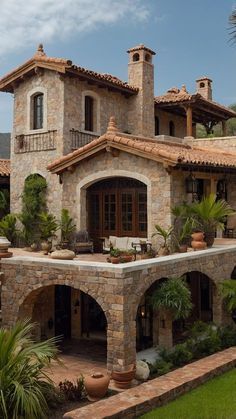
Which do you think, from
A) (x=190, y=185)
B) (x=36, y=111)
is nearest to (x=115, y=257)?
(x=190, y=185)

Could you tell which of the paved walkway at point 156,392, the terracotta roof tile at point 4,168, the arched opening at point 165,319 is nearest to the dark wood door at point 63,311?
the arched opening at point 165,319

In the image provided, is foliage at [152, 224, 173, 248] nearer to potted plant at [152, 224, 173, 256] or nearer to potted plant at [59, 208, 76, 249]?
potted plant at [152, 224, 173, 256]

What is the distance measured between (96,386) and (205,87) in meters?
26.5

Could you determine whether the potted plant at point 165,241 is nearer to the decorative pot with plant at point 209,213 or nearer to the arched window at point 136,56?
the decorative pot with plant at point 209,213

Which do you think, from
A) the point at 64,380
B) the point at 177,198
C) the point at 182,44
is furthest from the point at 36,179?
the point at 182,44

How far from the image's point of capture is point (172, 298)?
1375 cm

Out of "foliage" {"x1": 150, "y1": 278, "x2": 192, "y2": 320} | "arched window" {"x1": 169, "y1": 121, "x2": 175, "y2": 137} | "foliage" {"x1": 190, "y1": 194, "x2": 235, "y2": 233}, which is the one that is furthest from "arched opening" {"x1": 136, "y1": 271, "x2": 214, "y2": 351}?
"arched window" {"x1": 169, "y1": 121, "x2": 175, "y2": 137}

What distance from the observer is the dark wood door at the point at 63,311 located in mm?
17559

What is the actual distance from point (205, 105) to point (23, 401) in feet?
69.7

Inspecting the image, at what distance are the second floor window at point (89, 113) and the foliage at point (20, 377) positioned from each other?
46.3 ft

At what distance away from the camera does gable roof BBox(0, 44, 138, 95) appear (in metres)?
20.6

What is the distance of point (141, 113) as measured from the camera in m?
24.6

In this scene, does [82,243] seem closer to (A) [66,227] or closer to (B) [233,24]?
(A) [66,227]

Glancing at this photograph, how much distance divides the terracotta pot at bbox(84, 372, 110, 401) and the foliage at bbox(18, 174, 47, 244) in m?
10.9
